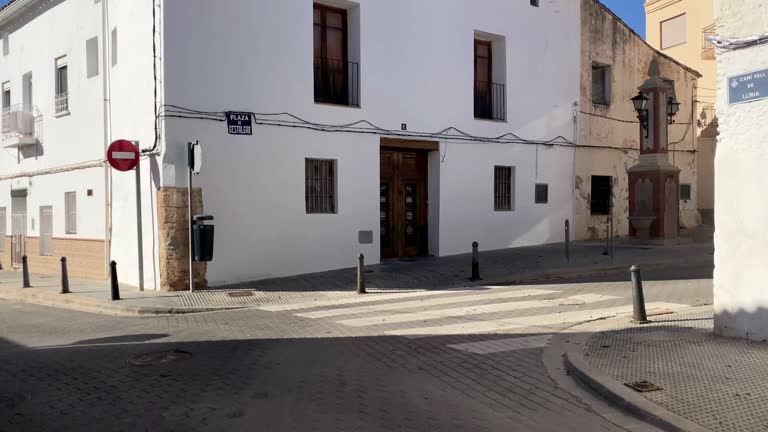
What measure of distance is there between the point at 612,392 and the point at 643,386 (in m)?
0.31

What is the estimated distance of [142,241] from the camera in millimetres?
13352

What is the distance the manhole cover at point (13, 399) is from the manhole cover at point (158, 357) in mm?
1257

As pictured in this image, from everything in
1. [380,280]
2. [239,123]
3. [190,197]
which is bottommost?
[380,280]

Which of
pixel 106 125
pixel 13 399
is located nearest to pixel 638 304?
pixel 13 399

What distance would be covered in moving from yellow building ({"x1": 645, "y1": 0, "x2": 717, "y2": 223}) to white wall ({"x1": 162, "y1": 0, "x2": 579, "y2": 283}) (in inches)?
359

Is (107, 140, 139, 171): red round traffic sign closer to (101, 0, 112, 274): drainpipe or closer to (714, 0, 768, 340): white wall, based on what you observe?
(101, 0, 112, 274): drainpipe

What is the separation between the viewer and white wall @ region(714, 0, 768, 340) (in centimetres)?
678

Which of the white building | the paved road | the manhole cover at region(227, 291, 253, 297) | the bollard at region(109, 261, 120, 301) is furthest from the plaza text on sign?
the paved road

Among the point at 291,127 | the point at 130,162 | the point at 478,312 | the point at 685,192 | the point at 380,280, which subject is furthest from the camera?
the point at 685,192

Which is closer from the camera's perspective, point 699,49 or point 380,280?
point 380,280

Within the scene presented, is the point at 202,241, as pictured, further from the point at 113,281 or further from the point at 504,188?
the point at 504,188

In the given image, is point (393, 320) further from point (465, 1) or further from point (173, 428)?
point (465, 1)

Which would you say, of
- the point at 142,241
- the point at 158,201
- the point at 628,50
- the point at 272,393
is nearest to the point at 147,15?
the point at 158,201

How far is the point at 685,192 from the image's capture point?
74.7 ft
